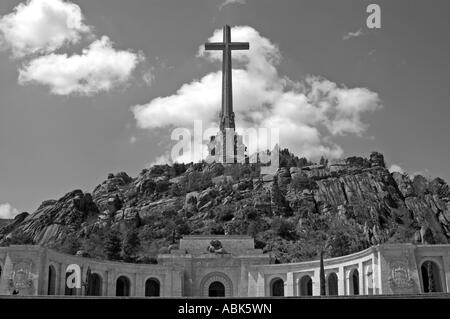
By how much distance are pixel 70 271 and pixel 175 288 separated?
11.2 metres

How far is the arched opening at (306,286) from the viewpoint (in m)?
56.1

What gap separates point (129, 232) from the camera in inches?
3255

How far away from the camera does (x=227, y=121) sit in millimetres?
103750

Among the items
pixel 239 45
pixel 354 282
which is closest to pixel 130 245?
pixel 354 282

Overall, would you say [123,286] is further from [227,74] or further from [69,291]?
[227,74]

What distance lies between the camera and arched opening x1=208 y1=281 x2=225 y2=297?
191 feet

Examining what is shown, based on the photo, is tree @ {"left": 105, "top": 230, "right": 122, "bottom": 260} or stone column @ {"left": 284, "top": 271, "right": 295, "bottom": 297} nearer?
stone column @ {"left": 284, "top": 271, "right": 295, "bottom": 297}

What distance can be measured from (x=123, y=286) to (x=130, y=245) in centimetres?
1973

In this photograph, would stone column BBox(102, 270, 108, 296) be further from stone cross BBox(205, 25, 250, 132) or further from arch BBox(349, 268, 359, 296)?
stone cross BBox(205, 25, 250, 132)

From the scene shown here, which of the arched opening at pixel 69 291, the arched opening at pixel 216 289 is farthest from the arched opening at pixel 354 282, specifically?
the arched opening at pixel 69 291

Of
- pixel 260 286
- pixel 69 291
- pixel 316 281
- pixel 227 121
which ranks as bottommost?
pixel 69 291

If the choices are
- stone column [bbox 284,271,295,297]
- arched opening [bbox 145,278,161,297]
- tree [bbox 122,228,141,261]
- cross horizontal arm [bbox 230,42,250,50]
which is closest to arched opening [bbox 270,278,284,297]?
stone column [bbox 284,271,295,297]
